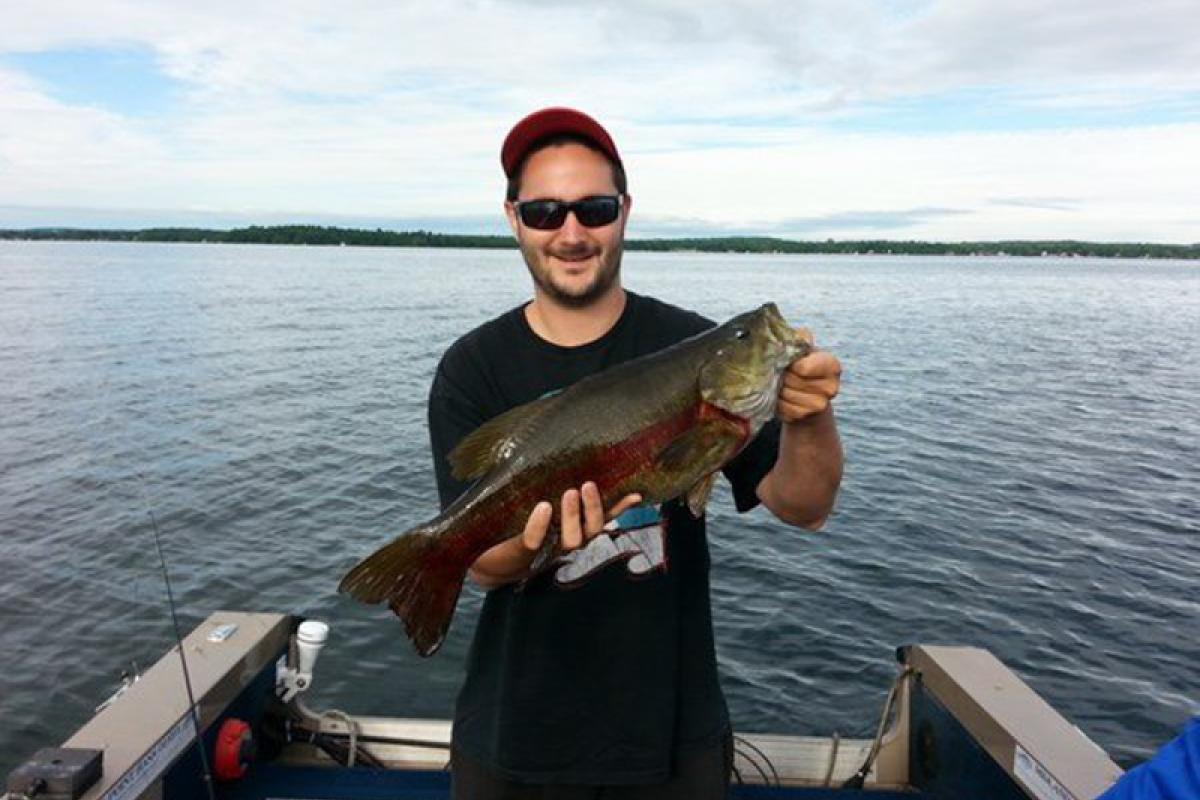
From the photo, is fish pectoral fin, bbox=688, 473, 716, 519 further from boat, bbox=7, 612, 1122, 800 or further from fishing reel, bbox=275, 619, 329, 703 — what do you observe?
fishing reel, bbox=275, 619, 329, 703

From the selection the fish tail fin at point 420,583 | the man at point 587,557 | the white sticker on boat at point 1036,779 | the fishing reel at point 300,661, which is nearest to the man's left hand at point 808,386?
the man at point 587,557

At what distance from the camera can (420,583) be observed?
3201 mm

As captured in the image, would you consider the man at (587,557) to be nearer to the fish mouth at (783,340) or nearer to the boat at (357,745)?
the fish mouth at (783,340)

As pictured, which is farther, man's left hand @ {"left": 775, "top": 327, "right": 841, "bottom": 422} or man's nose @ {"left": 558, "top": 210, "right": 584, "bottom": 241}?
man's nose @ {"left": 558, "top": 210, "right": 584, "bottom": 241}

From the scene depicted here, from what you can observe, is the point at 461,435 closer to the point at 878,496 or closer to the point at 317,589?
the point at 317,589

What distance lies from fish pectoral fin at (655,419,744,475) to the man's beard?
2.03 feet

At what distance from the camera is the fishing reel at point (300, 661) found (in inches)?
204

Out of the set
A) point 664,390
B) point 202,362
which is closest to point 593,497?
point 664,390

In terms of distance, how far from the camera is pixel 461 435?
3381 mm

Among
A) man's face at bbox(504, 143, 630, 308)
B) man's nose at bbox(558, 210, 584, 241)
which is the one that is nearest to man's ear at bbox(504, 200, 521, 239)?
man's face at bbox(504, 143, 630, 308)

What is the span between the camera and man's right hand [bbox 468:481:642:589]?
120 inches

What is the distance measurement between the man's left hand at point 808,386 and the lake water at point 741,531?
23.5 ft

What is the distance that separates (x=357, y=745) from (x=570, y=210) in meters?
3.63

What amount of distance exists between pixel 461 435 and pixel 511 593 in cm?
62
